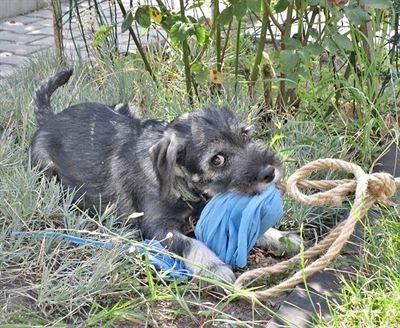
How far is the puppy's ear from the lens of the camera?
387 centimetres

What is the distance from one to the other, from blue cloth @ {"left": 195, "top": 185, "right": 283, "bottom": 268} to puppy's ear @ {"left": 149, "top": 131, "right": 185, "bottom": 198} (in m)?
0.24

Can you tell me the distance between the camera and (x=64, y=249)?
3.78m

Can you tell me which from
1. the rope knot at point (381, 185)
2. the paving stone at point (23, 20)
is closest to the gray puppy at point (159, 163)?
the rope knot at point (381, 185)

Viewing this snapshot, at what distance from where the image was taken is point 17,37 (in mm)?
9070

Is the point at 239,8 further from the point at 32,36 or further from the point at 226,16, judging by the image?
the point at 32,36

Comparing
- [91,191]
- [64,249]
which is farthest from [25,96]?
[64,249]

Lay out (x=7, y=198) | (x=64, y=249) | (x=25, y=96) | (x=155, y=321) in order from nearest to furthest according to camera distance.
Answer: (x=155, y=321) < (x=64, y=249) < (x=7, y=198) < (x=25, y=96)

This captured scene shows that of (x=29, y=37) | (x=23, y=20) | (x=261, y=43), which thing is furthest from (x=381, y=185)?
(x=23, y=20)

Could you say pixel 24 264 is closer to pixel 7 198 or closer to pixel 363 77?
pixel 7 198

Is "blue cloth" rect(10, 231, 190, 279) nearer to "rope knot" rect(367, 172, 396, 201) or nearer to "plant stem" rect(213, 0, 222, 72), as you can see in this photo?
"rope knot" rect(367, 172, 396, 201)

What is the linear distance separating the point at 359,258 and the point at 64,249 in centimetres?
143

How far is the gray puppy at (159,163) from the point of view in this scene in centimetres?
377

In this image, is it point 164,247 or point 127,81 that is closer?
point 164,247

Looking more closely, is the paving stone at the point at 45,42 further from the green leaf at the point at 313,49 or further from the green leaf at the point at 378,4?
the green leaf at the point at 378,4
